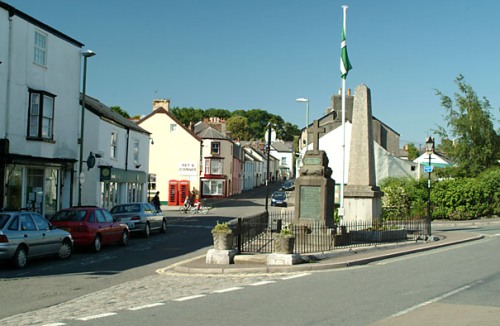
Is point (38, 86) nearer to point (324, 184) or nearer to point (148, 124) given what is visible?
point (324, 184)

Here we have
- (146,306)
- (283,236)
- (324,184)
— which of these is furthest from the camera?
(324,184)

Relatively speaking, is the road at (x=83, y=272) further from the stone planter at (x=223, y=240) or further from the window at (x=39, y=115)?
the window at (x=39, y=115)

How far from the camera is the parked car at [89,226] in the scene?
64.3 feet

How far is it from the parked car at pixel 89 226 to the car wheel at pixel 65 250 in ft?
4.63

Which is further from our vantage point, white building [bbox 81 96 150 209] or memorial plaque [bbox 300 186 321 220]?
white building [bbox 81 96 150 209]

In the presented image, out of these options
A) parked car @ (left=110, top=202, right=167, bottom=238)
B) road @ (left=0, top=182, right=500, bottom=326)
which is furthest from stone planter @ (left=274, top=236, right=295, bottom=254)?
parked car @ (left=110, top=202, right=167, bottom=238)

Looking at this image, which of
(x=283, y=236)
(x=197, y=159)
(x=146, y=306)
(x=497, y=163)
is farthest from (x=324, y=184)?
(x=197, y=159)

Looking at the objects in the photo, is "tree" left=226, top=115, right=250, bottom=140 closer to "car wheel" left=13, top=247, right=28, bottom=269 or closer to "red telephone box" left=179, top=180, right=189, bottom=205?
"red telephone box" left=179, top=180, right=189, bottom=205

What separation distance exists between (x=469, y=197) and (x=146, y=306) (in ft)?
111

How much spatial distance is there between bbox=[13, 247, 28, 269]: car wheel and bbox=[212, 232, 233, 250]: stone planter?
16.9ft

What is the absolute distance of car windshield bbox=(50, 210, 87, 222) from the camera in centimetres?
2031

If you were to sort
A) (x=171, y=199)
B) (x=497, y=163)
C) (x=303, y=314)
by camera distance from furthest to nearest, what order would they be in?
(x=171, y=199), (x=497, y=163), (x=303, y=314)

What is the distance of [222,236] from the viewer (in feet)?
51.8

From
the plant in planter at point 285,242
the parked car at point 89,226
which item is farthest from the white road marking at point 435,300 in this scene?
the parked car at point 89,226
